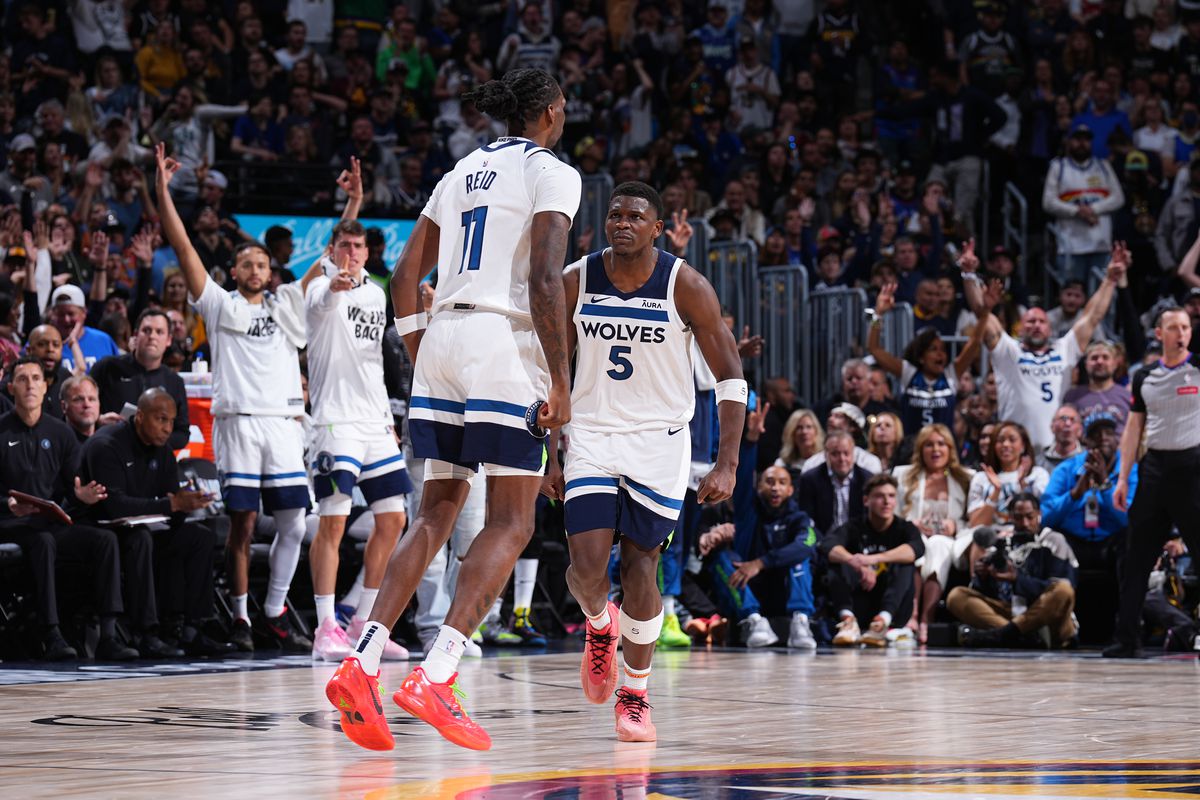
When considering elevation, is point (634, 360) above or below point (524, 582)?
above

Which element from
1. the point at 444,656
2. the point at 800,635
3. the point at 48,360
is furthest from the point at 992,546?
the point at 444,656

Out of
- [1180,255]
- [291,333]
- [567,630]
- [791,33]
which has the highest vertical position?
[791,33]

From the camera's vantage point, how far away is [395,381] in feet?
34.7

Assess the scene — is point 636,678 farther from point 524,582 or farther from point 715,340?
point 524,582

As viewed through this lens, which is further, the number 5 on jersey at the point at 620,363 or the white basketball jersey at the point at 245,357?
the white basketball jersey at the point at 245,357

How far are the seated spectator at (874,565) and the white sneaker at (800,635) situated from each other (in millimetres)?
210

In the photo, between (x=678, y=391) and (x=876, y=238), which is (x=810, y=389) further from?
(x=678, y=391)

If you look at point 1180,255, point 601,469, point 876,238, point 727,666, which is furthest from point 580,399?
point 1180,255

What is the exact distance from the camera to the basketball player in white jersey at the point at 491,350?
5.35m

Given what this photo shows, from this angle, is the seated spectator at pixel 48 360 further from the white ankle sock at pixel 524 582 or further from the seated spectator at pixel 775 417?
the seated spectator at pixel 775 417

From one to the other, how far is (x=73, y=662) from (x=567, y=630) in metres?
3.78

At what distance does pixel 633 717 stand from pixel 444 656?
74cm

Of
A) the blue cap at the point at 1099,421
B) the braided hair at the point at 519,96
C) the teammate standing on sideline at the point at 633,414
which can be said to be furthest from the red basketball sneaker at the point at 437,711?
the blue cap at the point at 1099,421

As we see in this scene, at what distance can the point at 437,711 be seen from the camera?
5074 millimetres
